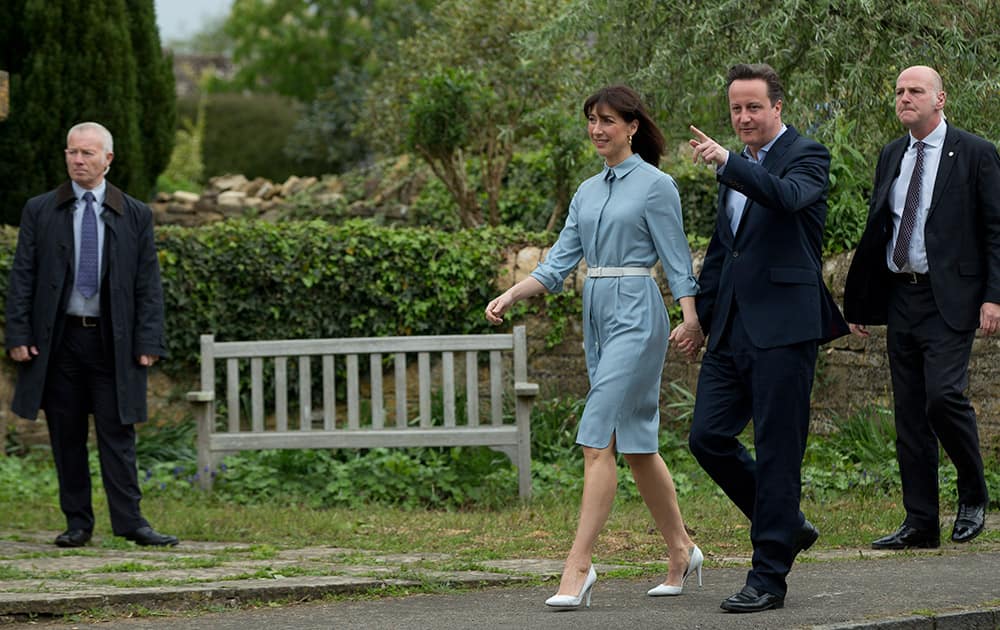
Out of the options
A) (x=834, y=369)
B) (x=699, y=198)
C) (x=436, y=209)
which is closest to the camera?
(x=834, y=369)

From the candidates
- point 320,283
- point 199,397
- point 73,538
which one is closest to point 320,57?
point 320,283

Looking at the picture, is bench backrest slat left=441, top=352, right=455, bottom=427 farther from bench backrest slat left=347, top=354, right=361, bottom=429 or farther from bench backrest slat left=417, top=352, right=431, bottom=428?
bench backrest slat left=347, top=354, right=361, bottom=429

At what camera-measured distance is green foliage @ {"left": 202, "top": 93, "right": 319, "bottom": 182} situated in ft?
87.4

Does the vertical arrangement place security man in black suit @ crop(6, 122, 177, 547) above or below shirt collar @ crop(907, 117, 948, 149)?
below

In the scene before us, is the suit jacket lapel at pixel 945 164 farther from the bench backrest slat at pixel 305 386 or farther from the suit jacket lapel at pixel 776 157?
the bench backrest slat at pixel 305 386

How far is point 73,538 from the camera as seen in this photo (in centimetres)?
716

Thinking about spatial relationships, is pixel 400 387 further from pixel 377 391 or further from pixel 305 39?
pixel 305 39

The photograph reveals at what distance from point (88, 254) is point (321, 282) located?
3.70m

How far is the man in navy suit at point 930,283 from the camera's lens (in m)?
6.26

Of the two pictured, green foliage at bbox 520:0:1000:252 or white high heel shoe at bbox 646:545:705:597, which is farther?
green foliage at bbox 520:0:1000:252

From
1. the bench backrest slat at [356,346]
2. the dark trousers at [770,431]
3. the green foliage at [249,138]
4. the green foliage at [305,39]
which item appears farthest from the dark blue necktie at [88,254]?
the green foliage at [305,39]

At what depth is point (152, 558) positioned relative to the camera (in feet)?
21.7

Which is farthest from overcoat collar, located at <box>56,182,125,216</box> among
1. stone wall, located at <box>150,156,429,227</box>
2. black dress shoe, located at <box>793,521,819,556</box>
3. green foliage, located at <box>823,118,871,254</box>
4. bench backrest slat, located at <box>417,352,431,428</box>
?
stone wall, located at <box>150,156,429,227</box>

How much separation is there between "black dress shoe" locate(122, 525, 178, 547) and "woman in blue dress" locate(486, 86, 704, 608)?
2663 mm
